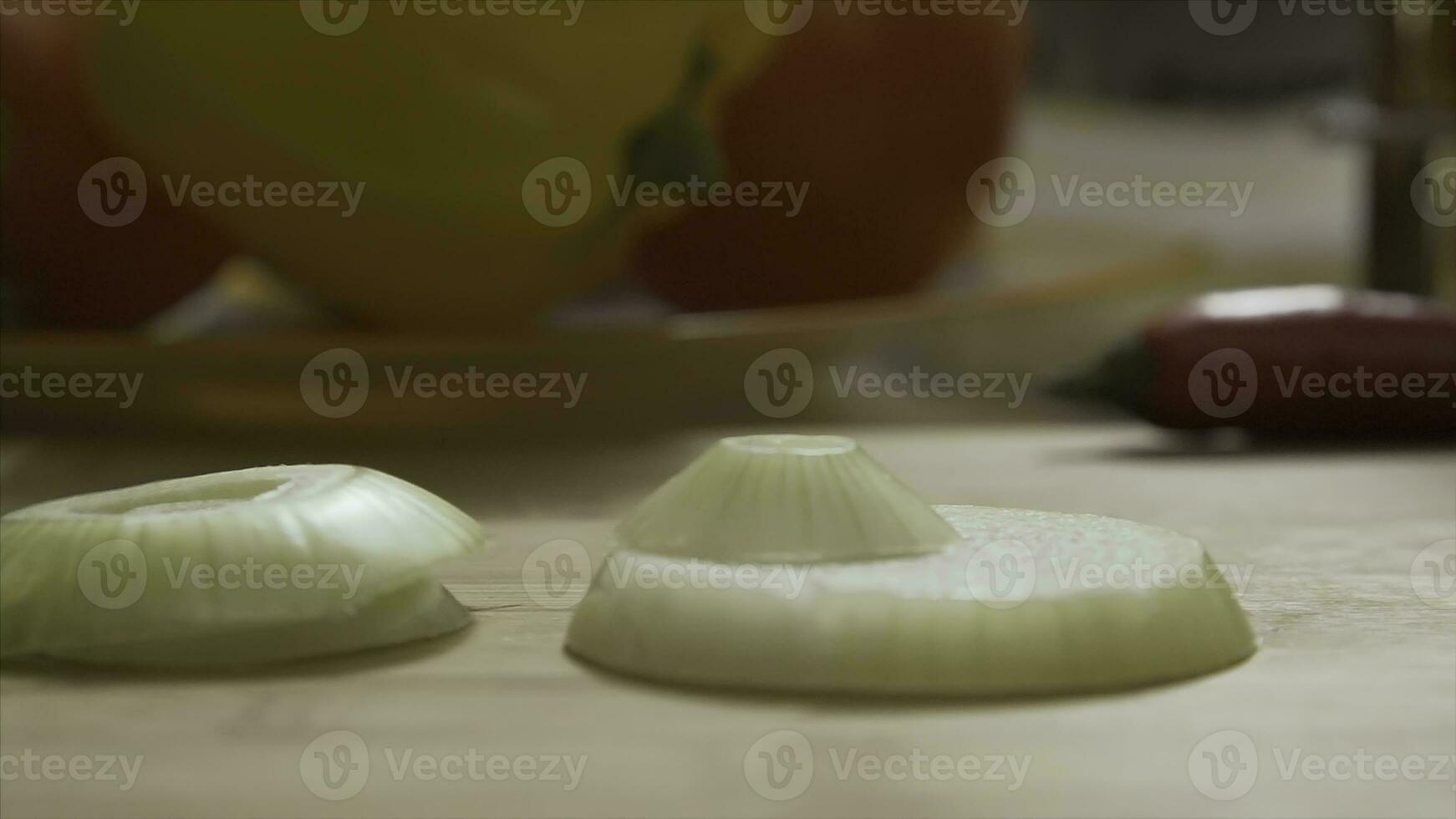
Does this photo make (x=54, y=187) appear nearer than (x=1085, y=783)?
No

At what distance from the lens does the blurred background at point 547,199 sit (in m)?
1.05

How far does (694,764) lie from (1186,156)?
7.09 feet

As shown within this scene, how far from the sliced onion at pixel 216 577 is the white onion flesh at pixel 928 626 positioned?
78 mm

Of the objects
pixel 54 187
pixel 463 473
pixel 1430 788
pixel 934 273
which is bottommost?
pixel 1430 788

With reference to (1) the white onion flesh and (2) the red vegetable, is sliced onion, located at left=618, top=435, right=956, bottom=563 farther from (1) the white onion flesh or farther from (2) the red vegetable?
(2) the red vegetable

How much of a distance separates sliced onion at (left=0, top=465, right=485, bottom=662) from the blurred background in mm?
433

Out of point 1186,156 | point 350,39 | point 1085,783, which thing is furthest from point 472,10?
point 1186,156

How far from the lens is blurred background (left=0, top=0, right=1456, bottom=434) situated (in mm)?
1049

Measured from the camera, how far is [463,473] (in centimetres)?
93

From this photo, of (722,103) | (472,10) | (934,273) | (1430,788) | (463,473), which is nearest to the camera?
(1430,788)

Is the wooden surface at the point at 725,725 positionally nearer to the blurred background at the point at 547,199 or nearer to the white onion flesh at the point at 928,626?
the white onion flesh at the point at 928,626

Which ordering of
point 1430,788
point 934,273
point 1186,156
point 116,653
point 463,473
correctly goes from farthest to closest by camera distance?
point 1186,156 < point 934,273 < point 463,473 < point 116,653 < point 1430,788

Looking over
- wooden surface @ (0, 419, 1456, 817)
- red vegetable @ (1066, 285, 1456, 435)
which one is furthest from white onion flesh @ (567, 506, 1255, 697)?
red vegetable @ (1066, 285, 1456, 435)

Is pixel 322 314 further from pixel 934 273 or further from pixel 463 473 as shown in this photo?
pixel 934 273
